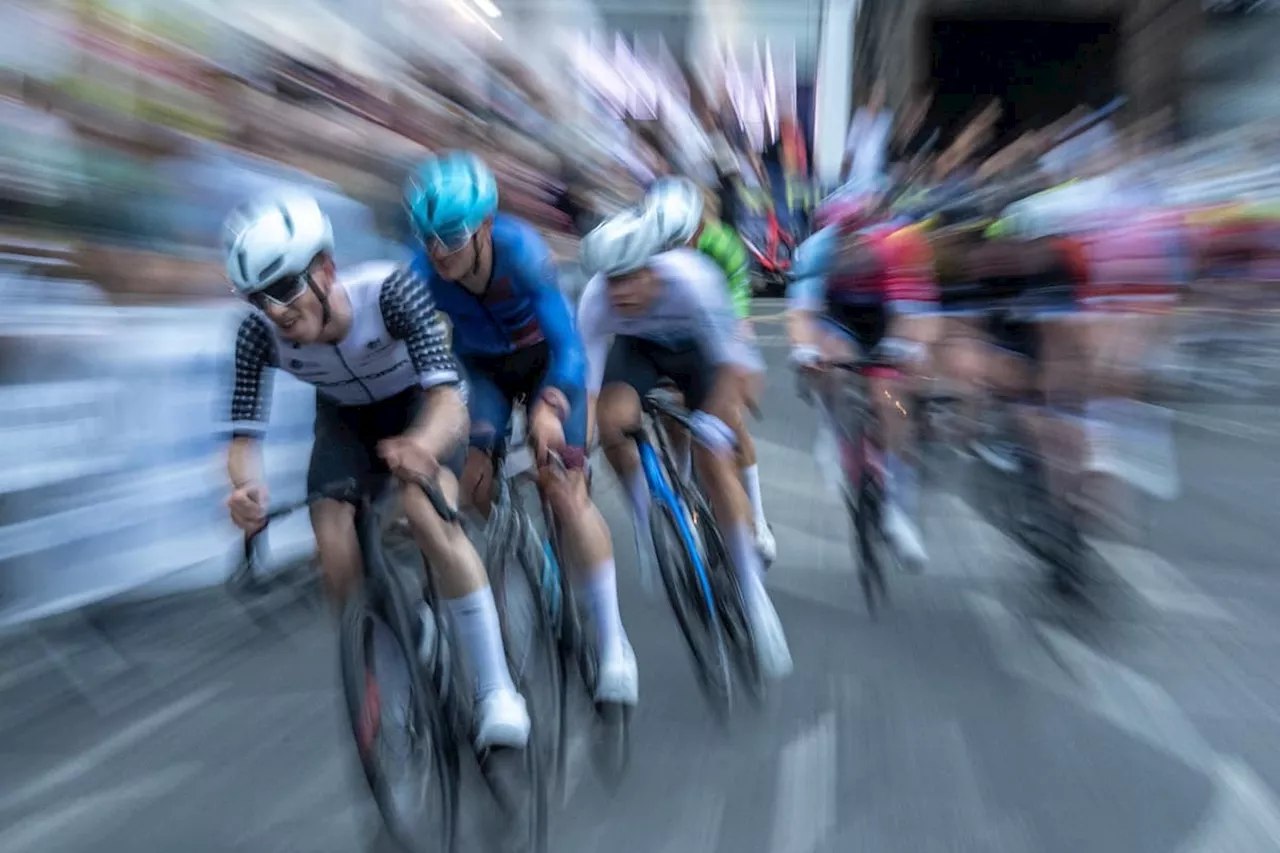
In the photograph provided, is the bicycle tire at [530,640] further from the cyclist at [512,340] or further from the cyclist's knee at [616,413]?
the cyclist's knee at [616,413]

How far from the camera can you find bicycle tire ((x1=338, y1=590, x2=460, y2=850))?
3043 mm

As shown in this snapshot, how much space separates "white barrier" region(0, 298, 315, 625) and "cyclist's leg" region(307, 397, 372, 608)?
191cm

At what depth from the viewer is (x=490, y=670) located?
3.45 m

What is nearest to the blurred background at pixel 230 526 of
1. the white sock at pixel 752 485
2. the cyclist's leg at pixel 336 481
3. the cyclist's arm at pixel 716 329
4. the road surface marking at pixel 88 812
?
the road surface marking at pixel 88 812

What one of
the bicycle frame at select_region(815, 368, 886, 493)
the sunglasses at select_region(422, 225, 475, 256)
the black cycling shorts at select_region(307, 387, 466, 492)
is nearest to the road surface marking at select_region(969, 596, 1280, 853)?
the bicycle frame at select_region(815, 368, 886, 493)

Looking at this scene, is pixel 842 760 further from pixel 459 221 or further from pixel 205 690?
pixel 205 690

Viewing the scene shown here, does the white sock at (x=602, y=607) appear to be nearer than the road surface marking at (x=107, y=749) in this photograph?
No

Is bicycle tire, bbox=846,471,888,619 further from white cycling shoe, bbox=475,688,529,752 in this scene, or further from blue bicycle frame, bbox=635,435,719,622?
white cycling shoe, bbox=475,688,529,752

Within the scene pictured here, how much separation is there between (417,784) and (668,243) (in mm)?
1899

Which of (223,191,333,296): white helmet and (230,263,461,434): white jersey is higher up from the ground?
(223,191,333,296): white helmet

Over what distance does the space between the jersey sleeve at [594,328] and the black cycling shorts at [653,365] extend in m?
0.18

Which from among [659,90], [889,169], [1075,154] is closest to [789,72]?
[659,90]

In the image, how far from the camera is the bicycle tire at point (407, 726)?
3.04 m

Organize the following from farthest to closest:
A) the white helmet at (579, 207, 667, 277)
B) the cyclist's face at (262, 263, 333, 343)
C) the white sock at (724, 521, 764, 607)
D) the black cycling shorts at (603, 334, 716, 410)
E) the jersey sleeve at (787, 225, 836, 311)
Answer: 1. the jersey sleeve at (787, 225, 836, 311)
2. the black cycling shorts at (603, 334, 716, 410)
3. the white sock at (724, 521, 764, 607)
4. the white helmet at (579, 207, 667, 277)
5. the cyclist's face at (262, 263, 333, 343)
